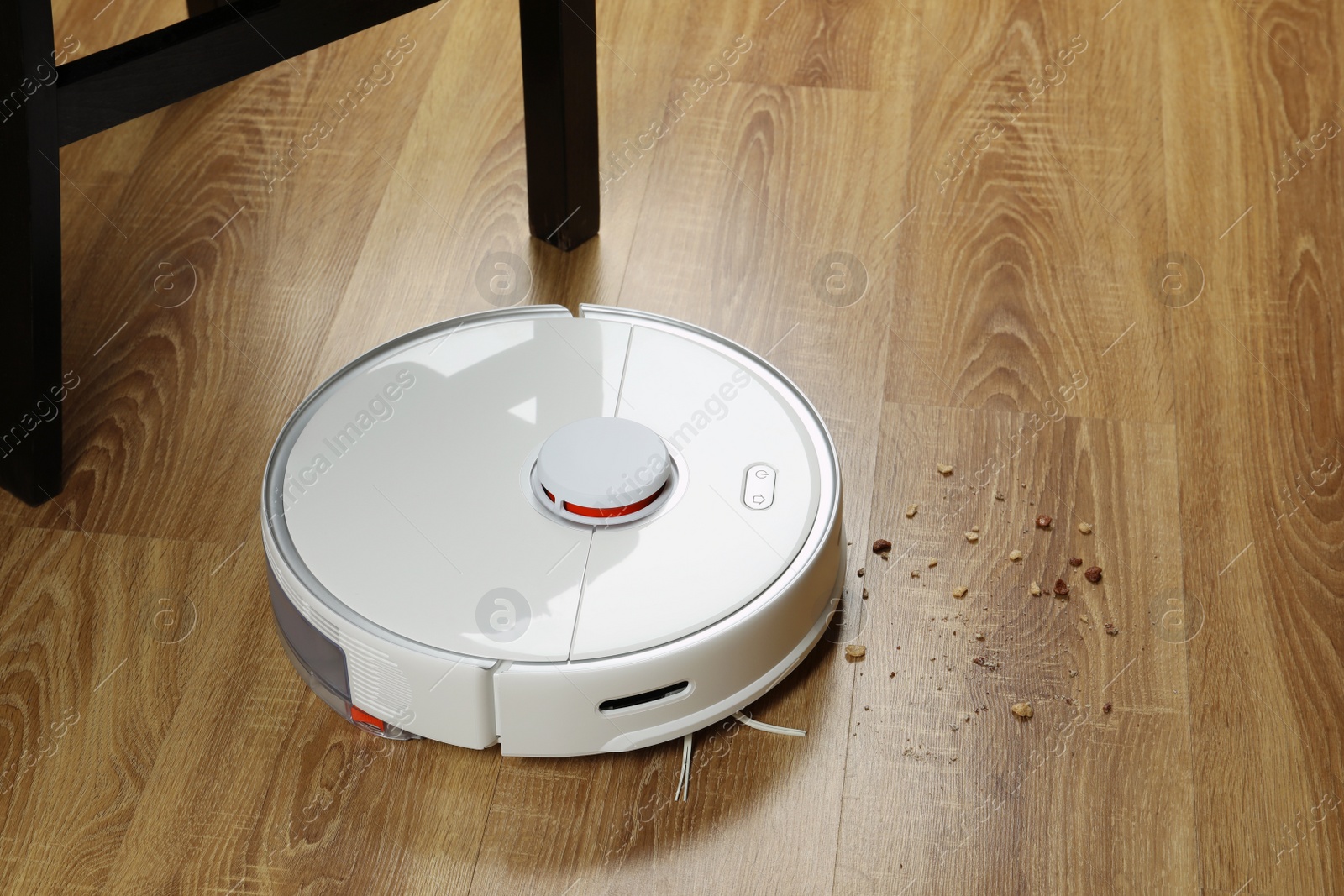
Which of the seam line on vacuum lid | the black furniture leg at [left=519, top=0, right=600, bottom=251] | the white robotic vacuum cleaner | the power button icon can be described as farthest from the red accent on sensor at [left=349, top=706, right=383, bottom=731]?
the black furniture leg at [left=519, top=0, right=600, bottom=251]

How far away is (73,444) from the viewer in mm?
1205

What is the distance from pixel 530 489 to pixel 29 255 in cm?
46

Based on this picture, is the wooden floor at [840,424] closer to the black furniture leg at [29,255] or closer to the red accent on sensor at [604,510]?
the black furniture leg at [29,255]

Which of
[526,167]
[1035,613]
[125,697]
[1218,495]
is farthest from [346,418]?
[1218,495]

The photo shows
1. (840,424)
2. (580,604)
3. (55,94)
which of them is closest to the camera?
(580,604)

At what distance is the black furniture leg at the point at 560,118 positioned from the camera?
4.10 feet

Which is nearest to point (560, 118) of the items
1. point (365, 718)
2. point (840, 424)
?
point (840, 424)

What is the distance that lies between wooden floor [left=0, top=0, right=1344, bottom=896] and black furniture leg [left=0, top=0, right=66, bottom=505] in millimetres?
67

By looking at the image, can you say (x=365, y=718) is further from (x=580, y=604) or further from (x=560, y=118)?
(x=560, y=118)

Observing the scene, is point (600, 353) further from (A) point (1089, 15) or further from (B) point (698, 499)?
(A) point (1089, 15)

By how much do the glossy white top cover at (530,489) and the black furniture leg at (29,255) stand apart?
0.25 m

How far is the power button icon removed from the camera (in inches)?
39.0

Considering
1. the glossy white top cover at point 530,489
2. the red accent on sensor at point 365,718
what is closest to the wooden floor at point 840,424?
the red accent on sensor at point 365,718

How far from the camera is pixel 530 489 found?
3.24 feet
